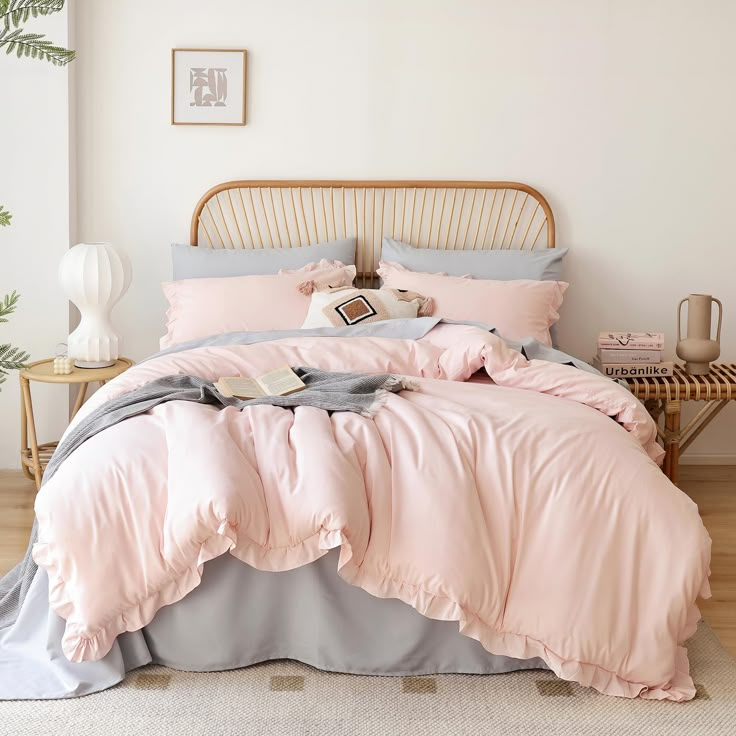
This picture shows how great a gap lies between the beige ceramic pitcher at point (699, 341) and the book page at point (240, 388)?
2022mm

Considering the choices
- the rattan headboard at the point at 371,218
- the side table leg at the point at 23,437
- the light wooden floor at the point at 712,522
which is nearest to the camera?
the light wooden floor at the point at 712,522

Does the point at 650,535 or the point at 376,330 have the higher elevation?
the point at 376,330

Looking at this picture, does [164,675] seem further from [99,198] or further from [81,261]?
[99,198]

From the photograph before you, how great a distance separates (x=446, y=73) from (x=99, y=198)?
5.51 feet

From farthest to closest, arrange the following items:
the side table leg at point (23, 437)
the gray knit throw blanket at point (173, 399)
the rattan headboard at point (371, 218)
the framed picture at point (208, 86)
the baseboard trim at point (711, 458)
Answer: the baseboard trim at point (711, 458) → the rattan headboard at point (371, 218) → the framed picture at point (208, 86) → the side table leg at point (23, 437) → the gray knit throw blanket at point (173, 399)

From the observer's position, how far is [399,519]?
2.32 m

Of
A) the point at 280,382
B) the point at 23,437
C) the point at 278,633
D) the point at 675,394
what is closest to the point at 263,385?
the point at 280,382

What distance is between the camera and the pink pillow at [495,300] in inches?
155

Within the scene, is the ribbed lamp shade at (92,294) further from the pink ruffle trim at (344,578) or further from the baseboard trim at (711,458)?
the baseboard trim at (711,458)

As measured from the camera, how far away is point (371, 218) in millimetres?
4430

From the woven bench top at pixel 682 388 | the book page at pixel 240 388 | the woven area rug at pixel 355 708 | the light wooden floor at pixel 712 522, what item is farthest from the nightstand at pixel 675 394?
the book page at pixel 240 388

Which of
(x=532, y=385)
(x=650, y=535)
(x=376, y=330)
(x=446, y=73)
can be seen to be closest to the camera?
(x=650, y=535)

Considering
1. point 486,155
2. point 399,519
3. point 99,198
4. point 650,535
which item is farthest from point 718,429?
point 99,198

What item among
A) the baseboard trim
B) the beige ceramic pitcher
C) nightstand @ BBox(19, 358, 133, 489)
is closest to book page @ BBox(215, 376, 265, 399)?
nightstand @ BBox(19, 358, 133, 489)
